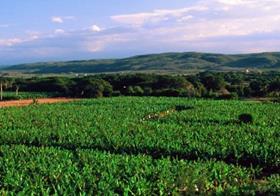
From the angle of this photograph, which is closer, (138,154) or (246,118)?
(138,154)

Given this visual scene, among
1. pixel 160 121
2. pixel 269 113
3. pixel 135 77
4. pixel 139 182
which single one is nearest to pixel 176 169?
pixel 139 182

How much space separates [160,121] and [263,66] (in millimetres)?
156862

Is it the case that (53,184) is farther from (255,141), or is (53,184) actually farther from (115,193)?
(255,141)

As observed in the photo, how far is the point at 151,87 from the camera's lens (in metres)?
70.0

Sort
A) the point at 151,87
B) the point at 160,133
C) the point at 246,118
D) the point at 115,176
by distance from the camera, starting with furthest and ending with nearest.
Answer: the point at 151,87 → the point at 246,118 → the point at 160,133 → the point at 115,176

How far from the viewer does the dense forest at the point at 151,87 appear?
60.4 meters

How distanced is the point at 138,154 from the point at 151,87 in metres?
50.5

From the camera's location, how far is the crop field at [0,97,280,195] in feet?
46.9

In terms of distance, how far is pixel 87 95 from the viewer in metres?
62.0

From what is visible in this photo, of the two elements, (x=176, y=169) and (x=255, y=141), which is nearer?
(x=176, y=169)

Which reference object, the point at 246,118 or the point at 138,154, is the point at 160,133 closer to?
the point at 138,154

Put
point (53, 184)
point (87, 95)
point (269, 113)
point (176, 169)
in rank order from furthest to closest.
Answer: point (87, 95)
point (269, 113)
point (176, 169)
point (53, 184)

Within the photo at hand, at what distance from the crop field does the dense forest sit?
Result: 1058 inches

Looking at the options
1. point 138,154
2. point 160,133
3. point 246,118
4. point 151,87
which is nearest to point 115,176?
point 138,154
